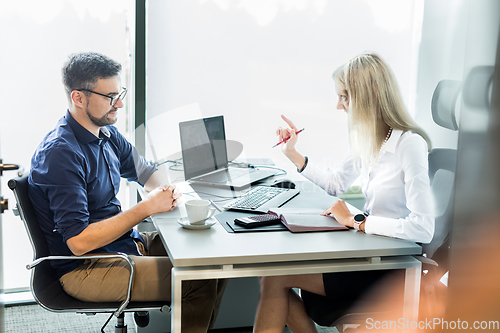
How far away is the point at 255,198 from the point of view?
1.95 metres

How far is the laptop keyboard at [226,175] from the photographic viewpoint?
2.21 m

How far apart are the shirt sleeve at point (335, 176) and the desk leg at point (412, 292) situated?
620 mm

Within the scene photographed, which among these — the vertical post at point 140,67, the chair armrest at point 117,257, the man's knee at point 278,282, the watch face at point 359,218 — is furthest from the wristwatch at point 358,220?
the vertical post at point 140,67

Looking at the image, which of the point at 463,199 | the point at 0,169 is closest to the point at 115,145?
the point at 0,169

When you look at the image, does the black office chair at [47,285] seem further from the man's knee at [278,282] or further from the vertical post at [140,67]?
the vertical post at [140,67]

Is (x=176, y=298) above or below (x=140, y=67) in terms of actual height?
below

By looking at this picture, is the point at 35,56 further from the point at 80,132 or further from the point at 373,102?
the point at 373,102

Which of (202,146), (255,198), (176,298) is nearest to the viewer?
(176,298)

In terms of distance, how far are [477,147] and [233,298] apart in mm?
1370

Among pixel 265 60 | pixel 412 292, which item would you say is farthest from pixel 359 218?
pixel 265 60

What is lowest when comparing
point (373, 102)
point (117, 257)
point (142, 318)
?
point (142, 318)

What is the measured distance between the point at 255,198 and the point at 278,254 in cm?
61

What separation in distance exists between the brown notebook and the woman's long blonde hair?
292 mm

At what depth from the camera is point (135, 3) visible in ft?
8.33
